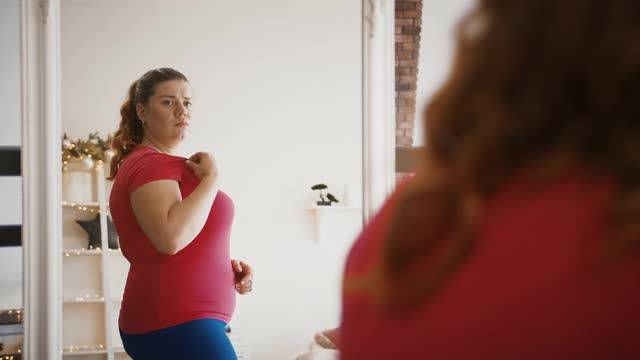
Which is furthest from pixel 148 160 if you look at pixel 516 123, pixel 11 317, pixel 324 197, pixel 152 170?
pixel 324 197

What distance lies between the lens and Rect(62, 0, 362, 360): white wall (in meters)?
4.95

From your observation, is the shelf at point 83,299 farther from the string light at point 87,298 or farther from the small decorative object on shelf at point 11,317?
the small decorative object on shelf at point 11,317

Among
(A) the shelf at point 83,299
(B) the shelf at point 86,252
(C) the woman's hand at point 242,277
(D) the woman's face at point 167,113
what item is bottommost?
(A) the shelf at point 83,299

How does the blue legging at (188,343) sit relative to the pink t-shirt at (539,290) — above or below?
below

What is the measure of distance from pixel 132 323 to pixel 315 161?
348cm

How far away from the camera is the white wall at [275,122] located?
4.95 meters

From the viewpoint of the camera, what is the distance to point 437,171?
1.34 ft

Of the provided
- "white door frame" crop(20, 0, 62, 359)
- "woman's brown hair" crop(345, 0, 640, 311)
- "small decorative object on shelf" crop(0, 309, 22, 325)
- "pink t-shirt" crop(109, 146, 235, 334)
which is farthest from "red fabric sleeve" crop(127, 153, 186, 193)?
"small decorative object on shelf" crop(0, 309, 22, 325)

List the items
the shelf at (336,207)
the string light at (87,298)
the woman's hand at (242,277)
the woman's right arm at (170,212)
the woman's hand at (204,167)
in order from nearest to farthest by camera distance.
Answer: the woman's right arm at (170,212)
the woman's hand at (204,167)
the woman's hand at (242,277)
the string light at (87,298)
the shelf at (336,207)

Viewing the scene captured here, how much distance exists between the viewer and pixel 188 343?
1.56 metres

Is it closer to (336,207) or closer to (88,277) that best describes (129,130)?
(336,207)

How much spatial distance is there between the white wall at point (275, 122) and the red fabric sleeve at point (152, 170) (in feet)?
10.9

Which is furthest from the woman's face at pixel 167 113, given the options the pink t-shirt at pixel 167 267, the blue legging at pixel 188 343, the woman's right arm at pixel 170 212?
the blue legging at pixel 188 343

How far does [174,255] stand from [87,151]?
331 cm
